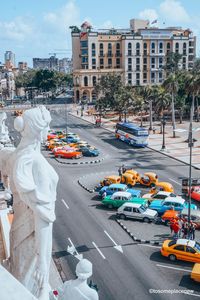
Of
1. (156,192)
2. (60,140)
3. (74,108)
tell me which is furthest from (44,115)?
(74,108)

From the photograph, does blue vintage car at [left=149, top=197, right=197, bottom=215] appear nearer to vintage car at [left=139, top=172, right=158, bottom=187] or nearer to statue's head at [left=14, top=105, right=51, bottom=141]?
vintage car at [left=139, top=172, right=158, bottom=187]

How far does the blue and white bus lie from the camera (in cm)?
4203

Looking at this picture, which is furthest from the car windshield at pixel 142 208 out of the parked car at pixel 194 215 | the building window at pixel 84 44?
the building window at pixel 84 44

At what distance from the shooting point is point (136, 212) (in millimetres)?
21672

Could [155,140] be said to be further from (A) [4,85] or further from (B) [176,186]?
(A) [4,85]

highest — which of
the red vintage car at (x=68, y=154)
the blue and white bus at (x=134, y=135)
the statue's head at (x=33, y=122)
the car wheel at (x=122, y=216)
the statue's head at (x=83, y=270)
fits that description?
the statue's head at (x=33, y=122)

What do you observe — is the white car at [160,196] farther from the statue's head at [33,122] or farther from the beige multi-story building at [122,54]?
the beige multi-story building at [122,54]

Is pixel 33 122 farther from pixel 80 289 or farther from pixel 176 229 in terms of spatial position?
pixel 176 229

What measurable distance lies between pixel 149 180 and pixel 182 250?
11.6 metres

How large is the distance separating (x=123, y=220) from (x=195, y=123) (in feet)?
126

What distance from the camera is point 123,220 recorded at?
2194 cm

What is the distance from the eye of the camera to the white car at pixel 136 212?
21.5 m

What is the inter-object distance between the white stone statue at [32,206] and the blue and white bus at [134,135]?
121ft

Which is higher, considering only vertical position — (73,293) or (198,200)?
(73,293)
